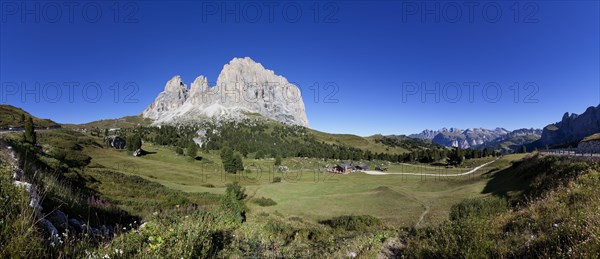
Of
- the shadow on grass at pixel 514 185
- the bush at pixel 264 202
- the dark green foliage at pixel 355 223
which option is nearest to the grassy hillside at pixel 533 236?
the dark green foliage at pixel 355 223

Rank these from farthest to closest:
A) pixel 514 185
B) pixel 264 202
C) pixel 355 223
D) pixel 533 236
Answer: pixel 264 202
pixel 514 185
pixel 355 223
pixel 533 236

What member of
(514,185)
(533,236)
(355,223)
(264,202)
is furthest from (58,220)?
(514,185)

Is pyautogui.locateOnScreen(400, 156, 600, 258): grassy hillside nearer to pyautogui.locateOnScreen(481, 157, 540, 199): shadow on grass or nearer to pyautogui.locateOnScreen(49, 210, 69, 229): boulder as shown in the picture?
pyautogui.locateOnScreen(49, 210, 69, 229): boulder

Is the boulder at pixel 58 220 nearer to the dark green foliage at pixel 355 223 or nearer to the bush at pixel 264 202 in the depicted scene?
the dark green foliage at pixel 355 223

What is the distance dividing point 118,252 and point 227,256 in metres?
3.57

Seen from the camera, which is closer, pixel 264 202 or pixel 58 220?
pixel 58 220

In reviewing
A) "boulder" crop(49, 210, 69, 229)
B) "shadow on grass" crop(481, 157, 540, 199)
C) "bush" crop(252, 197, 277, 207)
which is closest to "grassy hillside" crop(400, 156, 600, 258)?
"boulder" crop(49, 210, 69, 229)

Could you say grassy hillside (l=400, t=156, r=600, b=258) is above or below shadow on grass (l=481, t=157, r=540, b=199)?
above

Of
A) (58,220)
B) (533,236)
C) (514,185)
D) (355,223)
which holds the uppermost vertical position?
(58,220)

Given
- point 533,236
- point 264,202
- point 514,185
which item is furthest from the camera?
point 264,202

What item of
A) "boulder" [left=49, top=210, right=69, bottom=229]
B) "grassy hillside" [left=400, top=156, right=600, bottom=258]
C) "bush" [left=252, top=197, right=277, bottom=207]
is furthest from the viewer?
"bush" [left=252, top=197, right=277, bottom=207]

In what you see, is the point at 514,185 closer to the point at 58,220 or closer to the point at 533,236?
the point at 533,236

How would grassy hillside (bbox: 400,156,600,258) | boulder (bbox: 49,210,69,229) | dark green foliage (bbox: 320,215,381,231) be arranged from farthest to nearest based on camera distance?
dark green foliage (bbox: 320,215,381,231) → boulder (bbox: 49,210,69,229) → grassy hillside (bbox: 400,156,600,258)

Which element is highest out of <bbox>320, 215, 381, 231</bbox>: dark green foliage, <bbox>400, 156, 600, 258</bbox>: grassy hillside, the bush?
<bbox>400, 156, 600, 258</bbox>: grassy hillside
